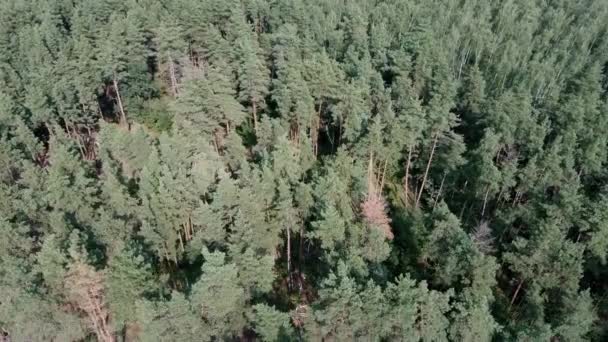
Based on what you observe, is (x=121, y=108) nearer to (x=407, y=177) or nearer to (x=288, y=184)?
(x=288, y=184)

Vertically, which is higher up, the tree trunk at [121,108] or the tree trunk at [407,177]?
the tree trunk at [121,108]

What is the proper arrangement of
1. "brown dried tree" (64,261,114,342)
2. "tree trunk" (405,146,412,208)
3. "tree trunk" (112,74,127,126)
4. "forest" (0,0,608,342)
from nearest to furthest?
"brown dried tree" (64,261,114,342)
"forest" (0,0,608,342)
"tree trunk" (405,146,412,208)
"tree trunk" (112,74,127,126)

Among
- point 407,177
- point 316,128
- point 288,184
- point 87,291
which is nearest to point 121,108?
point 316,128

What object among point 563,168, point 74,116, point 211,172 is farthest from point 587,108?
point 74,116

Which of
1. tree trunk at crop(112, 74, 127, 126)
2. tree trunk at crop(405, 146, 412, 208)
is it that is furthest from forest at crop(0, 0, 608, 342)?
tree trunk at crop(112, 74, 127, 126)

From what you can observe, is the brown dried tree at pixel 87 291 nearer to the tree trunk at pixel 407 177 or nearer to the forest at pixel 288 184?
the forest at pixel 288 184

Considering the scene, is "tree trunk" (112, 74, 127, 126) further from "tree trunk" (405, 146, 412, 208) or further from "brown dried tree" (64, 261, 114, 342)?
"tree trunk" (405, 146, 412, 208)

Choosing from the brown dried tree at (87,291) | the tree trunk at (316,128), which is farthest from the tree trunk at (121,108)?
the brown dried tree at (87,291)

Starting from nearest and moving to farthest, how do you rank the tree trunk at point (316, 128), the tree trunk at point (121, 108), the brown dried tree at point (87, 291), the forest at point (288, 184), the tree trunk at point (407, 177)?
the brown dried tree at point (87, 291)
the forest at point (288, 184)
the tree trunk at point (407, 177)
the tree trunk at point (316, 128)
the tree trunk at point (121, 108)
